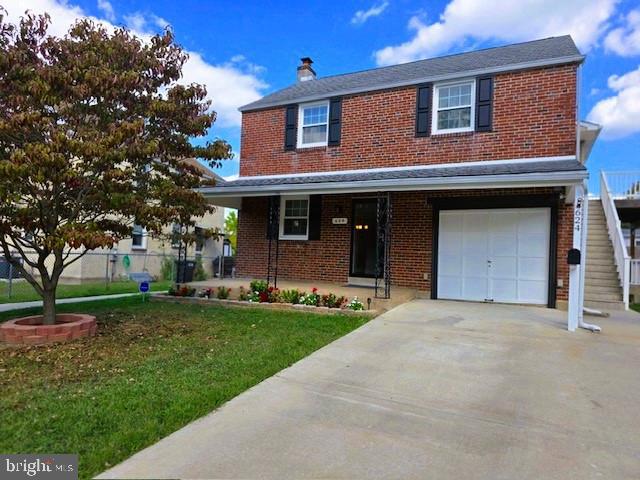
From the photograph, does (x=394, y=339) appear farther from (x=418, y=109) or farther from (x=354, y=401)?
(x=418, y=109)

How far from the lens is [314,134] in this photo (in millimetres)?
12531

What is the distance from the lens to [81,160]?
6.16 meters

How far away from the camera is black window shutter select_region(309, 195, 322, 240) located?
12.1 m

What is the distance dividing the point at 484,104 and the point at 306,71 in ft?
25.2

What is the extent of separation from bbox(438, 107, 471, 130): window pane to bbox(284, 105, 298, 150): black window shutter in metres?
4.01

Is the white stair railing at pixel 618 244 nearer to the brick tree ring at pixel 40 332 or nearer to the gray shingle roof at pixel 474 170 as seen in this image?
the gray shingle roof at pixel 474 170

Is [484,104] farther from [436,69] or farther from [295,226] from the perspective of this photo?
[295,226]

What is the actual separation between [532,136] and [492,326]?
15.6 ft

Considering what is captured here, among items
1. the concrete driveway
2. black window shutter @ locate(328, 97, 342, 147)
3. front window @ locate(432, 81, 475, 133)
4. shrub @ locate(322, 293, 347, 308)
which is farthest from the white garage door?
black window shutter @ locate(328, 97, 342, 147)

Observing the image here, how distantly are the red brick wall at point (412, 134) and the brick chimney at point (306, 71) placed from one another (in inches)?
141

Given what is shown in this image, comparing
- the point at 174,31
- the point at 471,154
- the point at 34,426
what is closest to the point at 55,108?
the point at 174,31

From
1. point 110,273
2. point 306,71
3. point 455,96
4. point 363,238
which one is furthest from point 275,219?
point 110,273

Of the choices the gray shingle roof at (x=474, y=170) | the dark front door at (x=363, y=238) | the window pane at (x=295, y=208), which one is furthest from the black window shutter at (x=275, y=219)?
the dark front door at (x=363, y=238)

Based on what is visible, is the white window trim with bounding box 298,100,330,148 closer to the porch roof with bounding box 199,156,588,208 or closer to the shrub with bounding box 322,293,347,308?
the porch roof with bounding box 199,156,588,208
